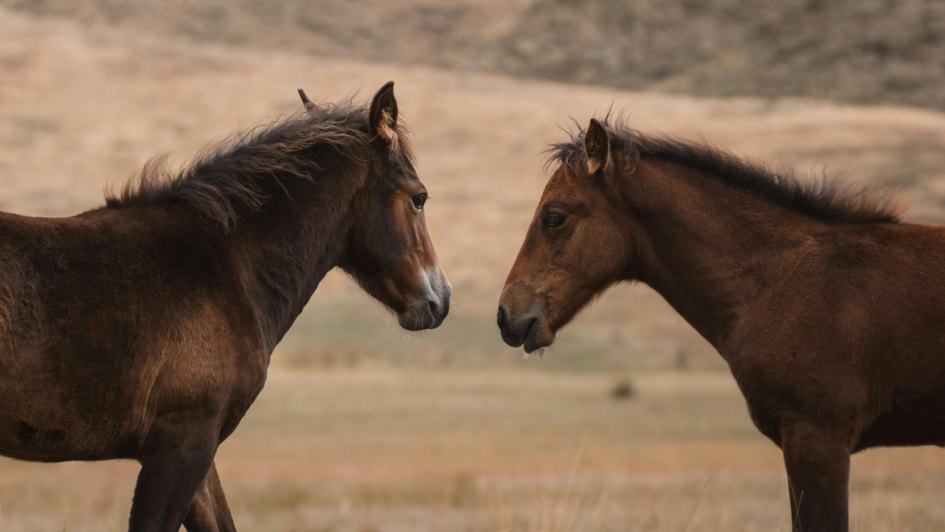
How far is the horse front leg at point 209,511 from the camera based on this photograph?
25.2 feet

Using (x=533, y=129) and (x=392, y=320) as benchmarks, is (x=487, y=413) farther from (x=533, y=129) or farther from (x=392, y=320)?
(x=533, y=129)

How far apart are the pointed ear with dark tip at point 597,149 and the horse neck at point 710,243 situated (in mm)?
196

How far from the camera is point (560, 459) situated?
21703 mm

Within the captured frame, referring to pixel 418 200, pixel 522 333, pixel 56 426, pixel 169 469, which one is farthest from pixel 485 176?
pixel 56 426

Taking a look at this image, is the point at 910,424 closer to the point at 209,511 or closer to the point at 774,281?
the point at 774,281

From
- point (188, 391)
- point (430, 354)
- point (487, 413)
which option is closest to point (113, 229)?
point (188, 391)

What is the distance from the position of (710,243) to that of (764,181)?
0.47 metres

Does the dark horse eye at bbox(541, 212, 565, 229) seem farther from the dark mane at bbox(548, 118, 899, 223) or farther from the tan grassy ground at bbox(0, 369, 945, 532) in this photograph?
the tan grassy ground at bbox(0, 369, 945, 532)

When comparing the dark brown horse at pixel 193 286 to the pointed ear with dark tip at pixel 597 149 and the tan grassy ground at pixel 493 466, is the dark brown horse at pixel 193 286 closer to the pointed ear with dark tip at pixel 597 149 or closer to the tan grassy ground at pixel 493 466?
the pointed ear with dark tip at pixel 597 149

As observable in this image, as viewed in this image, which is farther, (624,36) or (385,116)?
(624,36)

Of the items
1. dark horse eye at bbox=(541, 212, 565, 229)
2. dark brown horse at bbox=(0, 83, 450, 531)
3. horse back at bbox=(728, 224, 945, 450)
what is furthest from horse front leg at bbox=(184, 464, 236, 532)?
horse back at bbox=(728, 224, 945, 450)

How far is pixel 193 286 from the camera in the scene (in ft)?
23.7

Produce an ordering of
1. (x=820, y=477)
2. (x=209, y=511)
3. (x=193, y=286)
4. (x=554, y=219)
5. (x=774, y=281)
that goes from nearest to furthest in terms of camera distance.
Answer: (x=193, y=286) < (x=820, y=477) < (x=209, y=511) < (x=774, y=281) < (x=554, y=219)

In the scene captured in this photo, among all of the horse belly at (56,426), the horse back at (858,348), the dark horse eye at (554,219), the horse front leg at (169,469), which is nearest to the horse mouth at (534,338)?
the dark horse eye at (554,219)
